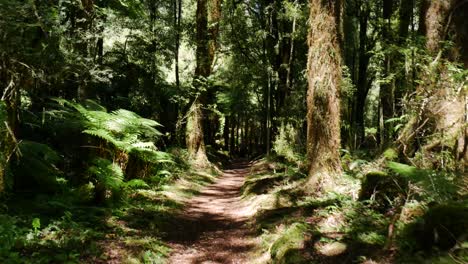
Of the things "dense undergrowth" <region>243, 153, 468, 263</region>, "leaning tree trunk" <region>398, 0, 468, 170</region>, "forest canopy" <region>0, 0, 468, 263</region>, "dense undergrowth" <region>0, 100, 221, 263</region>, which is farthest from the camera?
"leaning tree trunk" <region>398, 0, 468, 170</region>

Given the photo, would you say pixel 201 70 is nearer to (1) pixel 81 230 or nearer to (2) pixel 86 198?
(2) pixel 86 198

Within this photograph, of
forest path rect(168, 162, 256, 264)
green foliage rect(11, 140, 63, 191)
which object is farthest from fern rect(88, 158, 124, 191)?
forest path rect(168, 162, 256, 264)

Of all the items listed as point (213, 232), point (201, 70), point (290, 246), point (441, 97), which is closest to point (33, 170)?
point (213, 232)

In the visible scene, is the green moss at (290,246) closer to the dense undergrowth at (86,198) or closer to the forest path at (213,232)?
the forest path at (213,232)

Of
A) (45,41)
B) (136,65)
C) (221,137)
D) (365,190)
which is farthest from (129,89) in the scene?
(221,137)

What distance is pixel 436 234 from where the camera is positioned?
3869 millimetres

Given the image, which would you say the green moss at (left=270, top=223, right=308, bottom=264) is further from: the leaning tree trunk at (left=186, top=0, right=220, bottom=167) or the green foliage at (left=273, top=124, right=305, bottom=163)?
the leaning tree trunk at (left=186, top=0, right=220, bottom=167)

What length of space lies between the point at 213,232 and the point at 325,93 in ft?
11.9

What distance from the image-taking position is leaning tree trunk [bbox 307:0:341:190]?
305 inches

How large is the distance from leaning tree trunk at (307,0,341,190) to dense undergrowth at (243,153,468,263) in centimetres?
42

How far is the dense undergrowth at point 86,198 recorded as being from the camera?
505 cm

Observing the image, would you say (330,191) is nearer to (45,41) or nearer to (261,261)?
(261,261)

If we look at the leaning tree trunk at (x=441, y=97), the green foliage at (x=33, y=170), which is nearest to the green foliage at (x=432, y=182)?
the leaning tree trunk at (x=441, y=97)

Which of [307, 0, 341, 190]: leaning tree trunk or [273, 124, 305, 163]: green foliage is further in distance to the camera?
[273, 124, 305, 163]: green foliage
